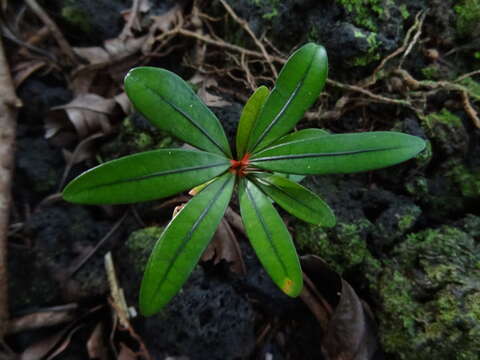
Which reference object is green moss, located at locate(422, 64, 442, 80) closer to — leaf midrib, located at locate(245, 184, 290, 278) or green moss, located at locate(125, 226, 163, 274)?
leaf midrib, located at locate(245, 184, 290, 278)

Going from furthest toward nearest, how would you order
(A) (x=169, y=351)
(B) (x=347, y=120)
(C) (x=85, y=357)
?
(B) (x=347, y=120)
(C) (x=85, y=357)
(A) (x=169, y=351)

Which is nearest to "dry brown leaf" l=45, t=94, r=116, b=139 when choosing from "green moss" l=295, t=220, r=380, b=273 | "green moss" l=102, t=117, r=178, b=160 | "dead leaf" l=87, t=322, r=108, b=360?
"green moss" l=102, t=117, r=178, b=160

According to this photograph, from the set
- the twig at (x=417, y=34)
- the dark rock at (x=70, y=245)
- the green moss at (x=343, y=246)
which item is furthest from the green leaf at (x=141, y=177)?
the twig at (x=417, y=34)

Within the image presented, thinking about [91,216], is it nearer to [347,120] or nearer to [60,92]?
[60,92]

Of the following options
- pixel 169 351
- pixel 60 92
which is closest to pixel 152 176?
pixel 169 351

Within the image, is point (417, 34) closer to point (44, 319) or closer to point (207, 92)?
point (207, 92)

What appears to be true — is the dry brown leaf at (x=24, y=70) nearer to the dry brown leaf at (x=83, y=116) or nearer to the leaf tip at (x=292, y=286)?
the dry brown leaf at (x=83, y=116)
